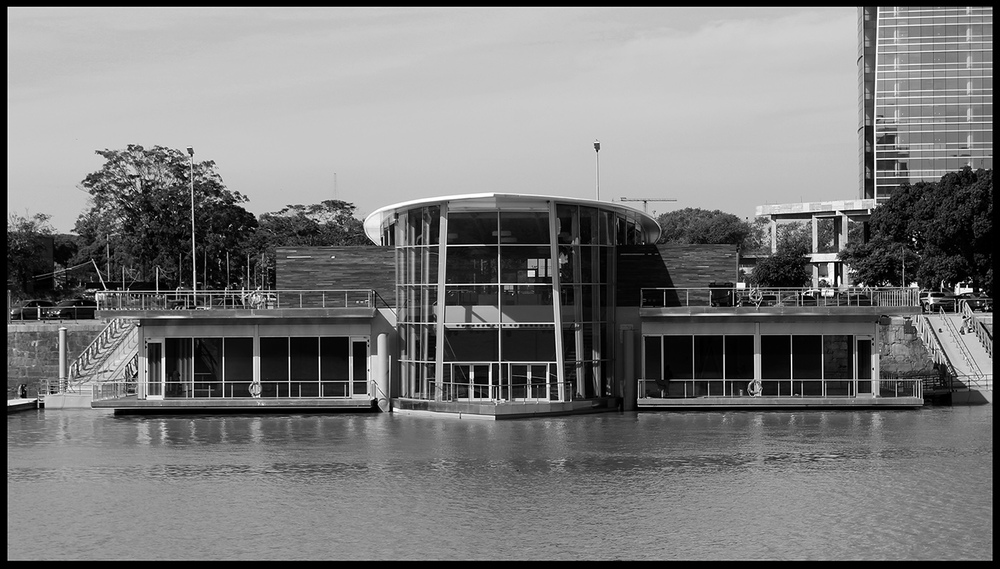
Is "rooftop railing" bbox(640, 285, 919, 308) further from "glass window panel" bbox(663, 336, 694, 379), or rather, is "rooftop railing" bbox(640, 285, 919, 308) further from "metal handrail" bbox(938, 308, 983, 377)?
"metal handrail" bbox(938, 308, 983, 377)

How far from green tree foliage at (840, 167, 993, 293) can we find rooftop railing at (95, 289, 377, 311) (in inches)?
1408

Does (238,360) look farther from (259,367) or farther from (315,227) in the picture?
(315,227)

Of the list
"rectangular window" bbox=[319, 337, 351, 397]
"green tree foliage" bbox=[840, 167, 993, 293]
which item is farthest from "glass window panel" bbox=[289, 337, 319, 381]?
"green tree foliage" bbox=[840, 167, 993, 293]

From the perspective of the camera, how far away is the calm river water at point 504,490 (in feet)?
65.0

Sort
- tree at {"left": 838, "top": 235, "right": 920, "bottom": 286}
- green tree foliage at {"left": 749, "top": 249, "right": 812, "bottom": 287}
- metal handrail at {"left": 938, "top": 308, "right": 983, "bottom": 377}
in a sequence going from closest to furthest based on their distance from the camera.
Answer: metal handrail at {"left": 938, "top": 308, "right": 983, "bottom": 377}, tree at {"left": 838, "top": 235, "right": 920, "bottom": 286}, green tree foliage at {"left": 749, "top": 249, "right": 812, "bottom": 287}

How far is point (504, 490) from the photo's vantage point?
2472 cm

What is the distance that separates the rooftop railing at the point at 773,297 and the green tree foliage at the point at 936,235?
23141 millimetres

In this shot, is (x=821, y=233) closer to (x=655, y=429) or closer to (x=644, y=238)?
(x=644, y=238)

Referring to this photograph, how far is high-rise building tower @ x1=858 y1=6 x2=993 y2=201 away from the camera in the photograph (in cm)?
13600

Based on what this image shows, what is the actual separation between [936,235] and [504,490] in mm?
45886

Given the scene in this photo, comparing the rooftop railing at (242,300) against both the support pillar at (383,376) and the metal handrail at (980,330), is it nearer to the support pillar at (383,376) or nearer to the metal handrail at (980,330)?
the support pillar at (383,376)

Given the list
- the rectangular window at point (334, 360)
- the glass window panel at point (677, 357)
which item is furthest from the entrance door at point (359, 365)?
the glass window panel at point (677, 357)

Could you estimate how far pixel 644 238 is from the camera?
170 feet
